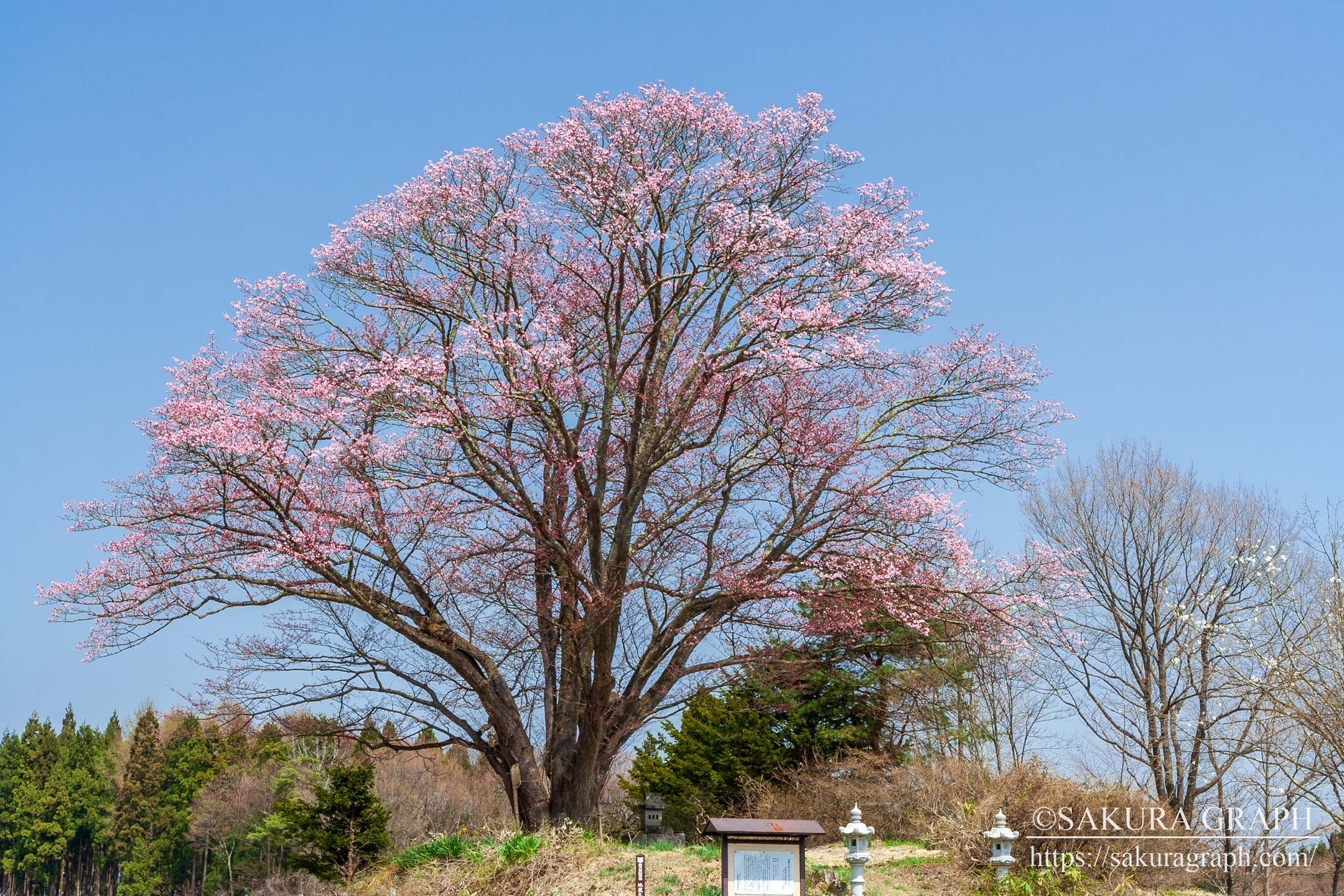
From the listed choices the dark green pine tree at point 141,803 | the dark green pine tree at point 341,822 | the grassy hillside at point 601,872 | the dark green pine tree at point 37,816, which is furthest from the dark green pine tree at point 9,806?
the grassy hillside at point 601,872

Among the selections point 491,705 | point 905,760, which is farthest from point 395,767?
point 491,705

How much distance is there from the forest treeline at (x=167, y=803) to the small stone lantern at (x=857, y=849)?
20547 millimetres

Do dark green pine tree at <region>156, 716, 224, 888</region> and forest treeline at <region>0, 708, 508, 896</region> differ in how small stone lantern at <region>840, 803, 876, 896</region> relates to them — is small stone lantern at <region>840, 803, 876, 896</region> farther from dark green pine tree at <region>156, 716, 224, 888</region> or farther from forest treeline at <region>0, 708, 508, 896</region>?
dark green pine tree at <region>156, 716, 224, 888</region>

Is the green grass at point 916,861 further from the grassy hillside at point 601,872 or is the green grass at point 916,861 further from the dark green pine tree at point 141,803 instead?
the dark green pine tree at point 141,803

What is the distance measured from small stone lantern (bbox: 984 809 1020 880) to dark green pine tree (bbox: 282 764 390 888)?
39.7ft

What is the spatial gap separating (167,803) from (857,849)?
162 feet

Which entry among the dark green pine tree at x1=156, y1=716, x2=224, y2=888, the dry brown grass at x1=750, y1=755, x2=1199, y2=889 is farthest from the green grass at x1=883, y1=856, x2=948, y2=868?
the dark green pine tree at x1=156, y1=716, x2=224, y2=888

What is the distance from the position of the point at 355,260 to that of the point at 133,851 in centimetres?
4627

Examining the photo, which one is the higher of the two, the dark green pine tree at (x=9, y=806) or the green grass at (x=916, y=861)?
the green grass at (x=916, y=861)

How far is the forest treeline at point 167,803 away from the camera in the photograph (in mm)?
36406

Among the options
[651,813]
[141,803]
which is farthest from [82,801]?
[651,813]

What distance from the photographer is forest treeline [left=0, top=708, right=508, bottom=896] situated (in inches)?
1433

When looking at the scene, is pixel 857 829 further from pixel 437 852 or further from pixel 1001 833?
pixel 437 852

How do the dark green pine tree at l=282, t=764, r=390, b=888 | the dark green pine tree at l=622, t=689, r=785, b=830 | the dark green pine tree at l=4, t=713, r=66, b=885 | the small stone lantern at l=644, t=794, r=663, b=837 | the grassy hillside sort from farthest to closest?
the dark green pine tree at l=4, t=713, r=66, b=885
the dark green pine tree at l=622, t=689, r=785, b=830
the dark green pine tree at l=282, t=764, r=390, b=888
the small stone lantern at l=644, t=794, r=663, b=837
the grassy hillside
